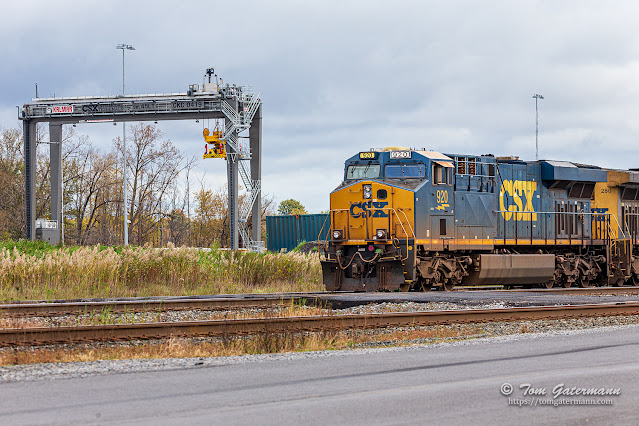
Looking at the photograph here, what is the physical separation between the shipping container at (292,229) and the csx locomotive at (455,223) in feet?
81.4

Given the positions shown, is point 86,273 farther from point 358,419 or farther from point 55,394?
point 358,419

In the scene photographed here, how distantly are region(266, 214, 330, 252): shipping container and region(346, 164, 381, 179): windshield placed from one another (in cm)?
2649

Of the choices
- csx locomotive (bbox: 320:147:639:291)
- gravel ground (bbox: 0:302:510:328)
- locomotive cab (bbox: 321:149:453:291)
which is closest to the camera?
gravel ground (bbox: 0:302:510:328)

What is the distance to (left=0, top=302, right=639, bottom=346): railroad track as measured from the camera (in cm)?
1091

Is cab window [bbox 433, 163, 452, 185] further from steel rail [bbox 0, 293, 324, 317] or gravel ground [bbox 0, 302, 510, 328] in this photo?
steel rail [bbox 0, 293, 324, 317]

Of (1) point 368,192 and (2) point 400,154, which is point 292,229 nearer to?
(1) point 368,192

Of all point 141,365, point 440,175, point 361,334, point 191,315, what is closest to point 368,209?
point 440,175

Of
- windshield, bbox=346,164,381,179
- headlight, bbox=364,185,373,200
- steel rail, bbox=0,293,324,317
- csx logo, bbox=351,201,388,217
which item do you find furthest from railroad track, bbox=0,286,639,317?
windshield, bbox=346,164,381,179

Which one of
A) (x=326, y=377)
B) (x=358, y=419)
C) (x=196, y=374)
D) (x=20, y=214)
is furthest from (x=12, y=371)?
(x=20, y=214)

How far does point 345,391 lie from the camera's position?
283 inches

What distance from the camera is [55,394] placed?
279 inches

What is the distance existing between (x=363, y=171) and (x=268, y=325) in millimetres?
10527

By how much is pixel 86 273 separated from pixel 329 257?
271 inches

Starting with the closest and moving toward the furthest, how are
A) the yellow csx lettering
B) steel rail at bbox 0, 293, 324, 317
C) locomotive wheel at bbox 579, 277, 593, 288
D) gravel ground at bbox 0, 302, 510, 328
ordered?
1. gravel ground at bbox 0, 302, 510, 328
2. steel rail at bbox 0, 293, 324, 317
3. the yellow csx lettering
4. locomotive wheel at bbox 579, 277, 593, 288
